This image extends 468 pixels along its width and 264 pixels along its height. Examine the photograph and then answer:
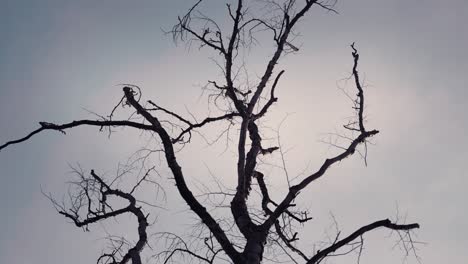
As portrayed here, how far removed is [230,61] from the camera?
25.2 feet

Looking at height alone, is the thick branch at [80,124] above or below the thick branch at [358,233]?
above

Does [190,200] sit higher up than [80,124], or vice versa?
[80,124]

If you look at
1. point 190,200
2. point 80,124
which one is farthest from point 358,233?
point 80,124

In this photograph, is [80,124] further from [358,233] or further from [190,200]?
[358,233]

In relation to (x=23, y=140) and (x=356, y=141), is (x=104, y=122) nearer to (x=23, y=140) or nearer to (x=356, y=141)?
(x=23, y=140)

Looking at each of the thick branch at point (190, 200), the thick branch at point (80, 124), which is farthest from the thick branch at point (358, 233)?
the thick branch at point (80, 124)

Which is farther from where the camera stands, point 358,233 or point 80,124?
point 80,124

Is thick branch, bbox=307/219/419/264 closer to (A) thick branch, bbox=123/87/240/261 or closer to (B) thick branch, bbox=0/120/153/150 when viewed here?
(A) thick branch, bbox=123/87/240/261

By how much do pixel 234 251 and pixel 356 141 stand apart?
85.3 inches

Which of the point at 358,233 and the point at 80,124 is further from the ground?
the point at 80,124

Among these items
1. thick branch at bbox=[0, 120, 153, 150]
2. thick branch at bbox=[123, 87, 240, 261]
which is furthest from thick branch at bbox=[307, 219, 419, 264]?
thick branch at bbox=[0, 120, 153, 150]

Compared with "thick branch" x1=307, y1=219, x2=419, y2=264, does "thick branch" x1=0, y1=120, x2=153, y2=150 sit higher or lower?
higher

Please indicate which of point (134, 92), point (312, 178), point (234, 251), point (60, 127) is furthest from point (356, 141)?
point (60, 127)

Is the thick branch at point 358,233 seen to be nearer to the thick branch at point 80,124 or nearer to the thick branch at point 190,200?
the thick branch at point 190,200
